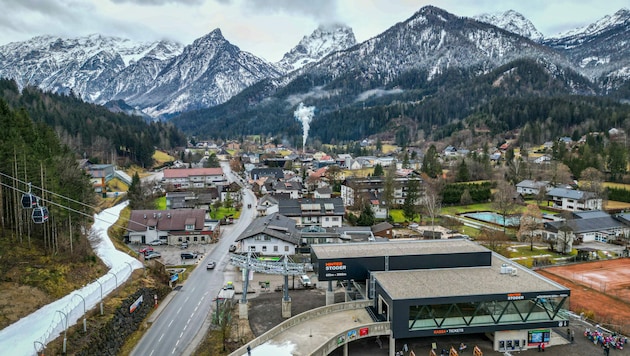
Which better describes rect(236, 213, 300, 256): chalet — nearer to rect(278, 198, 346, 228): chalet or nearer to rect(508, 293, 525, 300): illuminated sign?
rect(278, 198, 346, 228): chalet

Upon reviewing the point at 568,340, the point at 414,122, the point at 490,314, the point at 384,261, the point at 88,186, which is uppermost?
the point at 414,122

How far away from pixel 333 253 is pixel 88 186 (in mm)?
27395

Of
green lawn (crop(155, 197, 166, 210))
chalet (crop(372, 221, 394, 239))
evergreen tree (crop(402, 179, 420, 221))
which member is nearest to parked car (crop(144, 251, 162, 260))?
green lawn (crop(155, 197, 166, 210))

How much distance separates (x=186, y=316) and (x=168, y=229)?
21651 millimetres

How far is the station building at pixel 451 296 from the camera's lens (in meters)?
25.7

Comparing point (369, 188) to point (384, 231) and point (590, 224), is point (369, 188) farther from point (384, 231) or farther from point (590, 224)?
point (590, 224)

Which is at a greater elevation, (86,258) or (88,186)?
(88,186)

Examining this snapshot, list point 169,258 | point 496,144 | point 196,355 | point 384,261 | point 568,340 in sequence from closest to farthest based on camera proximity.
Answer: point 196,355 < point 568,340 < point 384,261 < point 169,258 < point 496,144

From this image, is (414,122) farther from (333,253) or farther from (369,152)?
(333,253)

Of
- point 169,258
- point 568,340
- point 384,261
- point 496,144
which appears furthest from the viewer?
point 496,144

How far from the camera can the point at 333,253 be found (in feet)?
103

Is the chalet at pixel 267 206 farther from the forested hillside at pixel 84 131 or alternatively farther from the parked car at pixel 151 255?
the forested hillside at pixel 84 131

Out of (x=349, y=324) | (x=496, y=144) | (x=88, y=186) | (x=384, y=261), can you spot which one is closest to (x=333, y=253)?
(x=384, y=261)

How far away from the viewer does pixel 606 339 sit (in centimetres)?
2670
